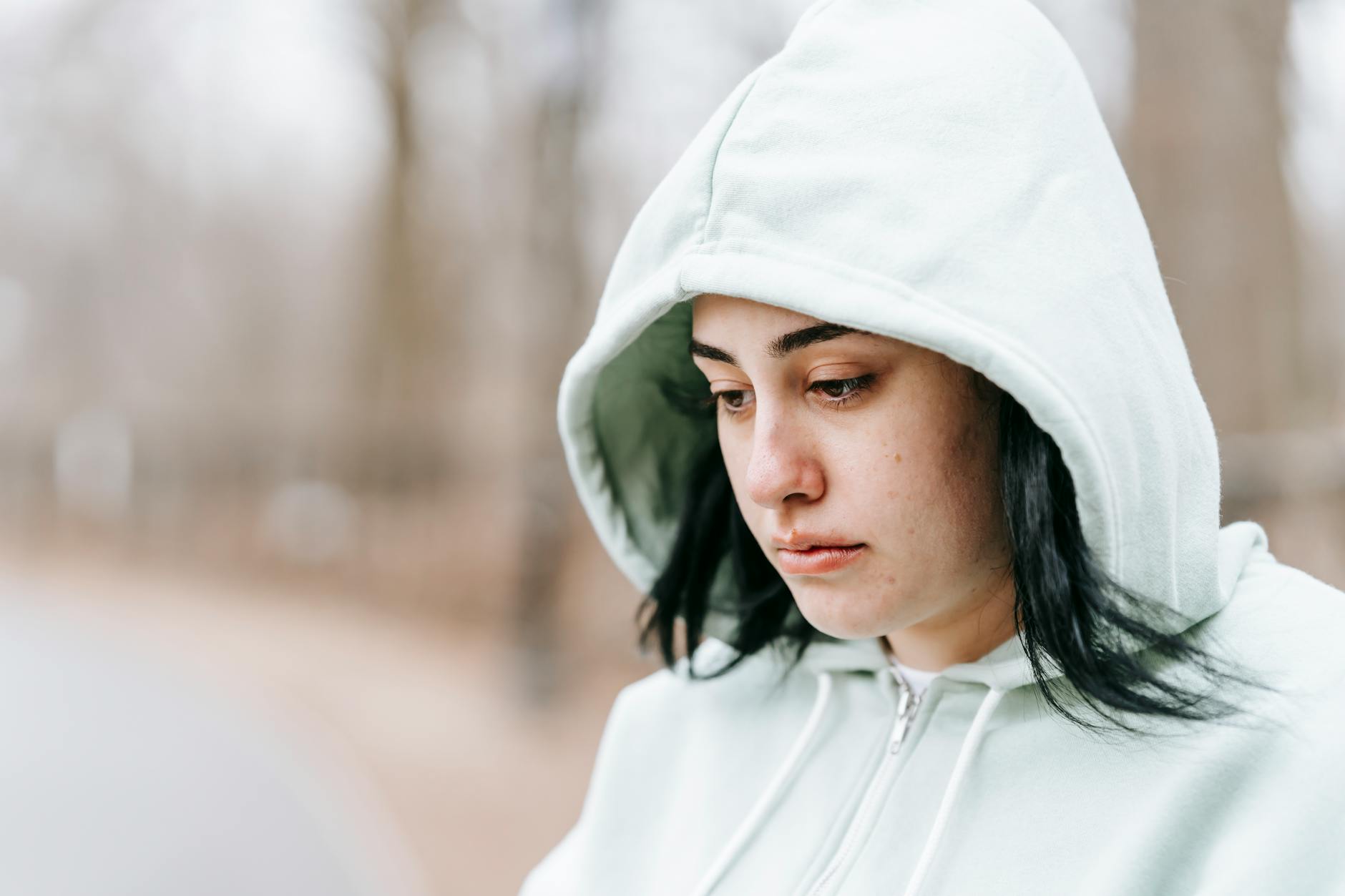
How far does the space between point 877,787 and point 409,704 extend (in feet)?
19.4

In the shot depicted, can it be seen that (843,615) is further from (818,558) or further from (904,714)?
(904,714)

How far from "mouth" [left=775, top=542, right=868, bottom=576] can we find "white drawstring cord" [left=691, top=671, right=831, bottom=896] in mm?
A: 390

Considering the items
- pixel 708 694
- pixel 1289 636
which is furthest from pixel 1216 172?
pixel 1289 636

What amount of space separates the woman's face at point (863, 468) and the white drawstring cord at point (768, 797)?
1.12ft

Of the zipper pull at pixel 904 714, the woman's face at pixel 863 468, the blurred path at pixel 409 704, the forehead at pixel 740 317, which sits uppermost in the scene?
the forehead at pixel 740 317

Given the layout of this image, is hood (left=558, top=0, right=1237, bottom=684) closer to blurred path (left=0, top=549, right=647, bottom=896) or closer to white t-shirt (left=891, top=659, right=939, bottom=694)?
white t-shirt (left=891, top=659, right=939, bottom=694)

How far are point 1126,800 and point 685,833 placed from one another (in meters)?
0.68

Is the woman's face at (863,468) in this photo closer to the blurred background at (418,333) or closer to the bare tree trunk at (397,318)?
the blurred background at (418,333)

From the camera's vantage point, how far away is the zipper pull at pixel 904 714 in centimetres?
153

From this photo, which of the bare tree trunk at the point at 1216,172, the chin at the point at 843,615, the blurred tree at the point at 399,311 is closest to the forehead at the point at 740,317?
the chin at the point at 843,615

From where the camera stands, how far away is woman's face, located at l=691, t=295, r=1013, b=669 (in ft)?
4.21

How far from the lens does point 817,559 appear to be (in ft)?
4.39

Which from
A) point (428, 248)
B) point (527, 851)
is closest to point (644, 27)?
point (527, 851)

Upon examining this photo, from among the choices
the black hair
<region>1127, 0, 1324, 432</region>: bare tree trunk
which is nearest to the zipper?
the black hair
